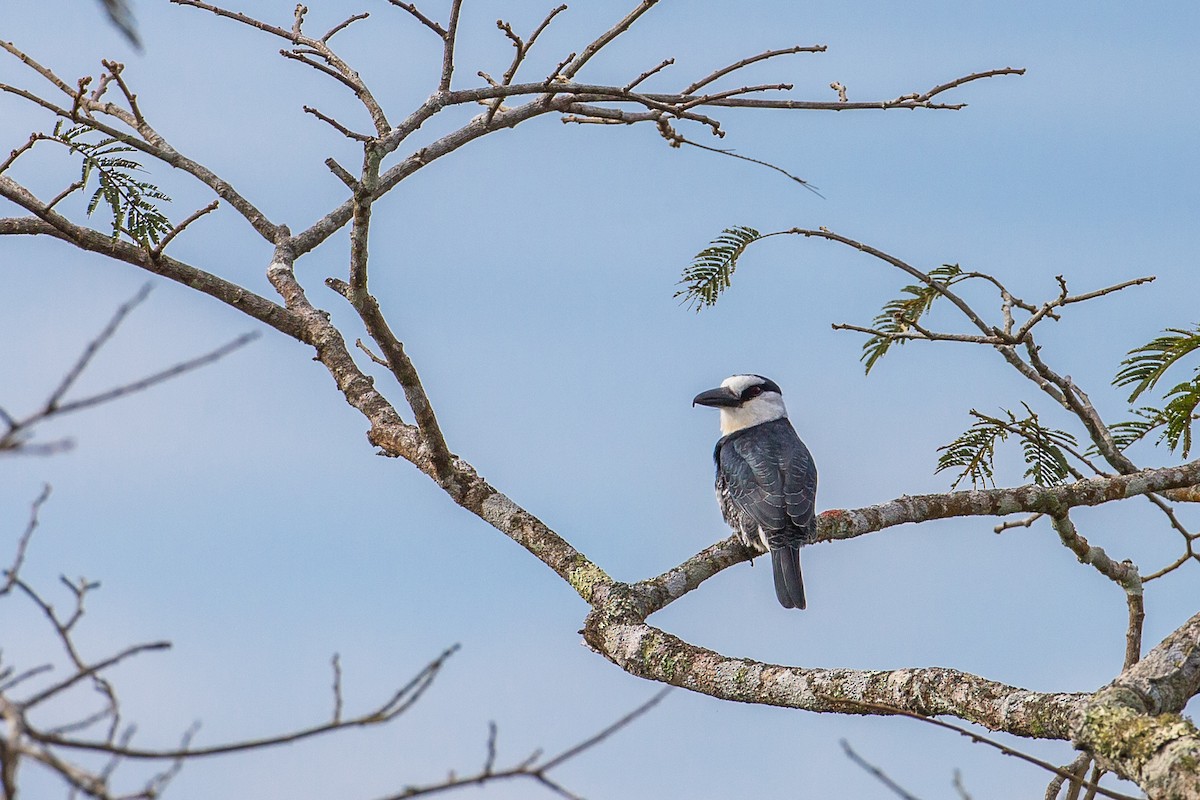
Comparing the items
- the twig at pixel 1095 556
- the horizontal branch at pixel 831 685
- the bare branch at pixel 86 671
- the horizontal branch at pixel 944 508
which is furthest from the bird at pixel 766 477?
the bare branch at pixel 86 671

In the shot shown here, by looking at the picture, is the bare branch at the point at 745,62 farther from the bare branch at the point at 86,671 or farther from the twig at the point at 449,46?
the bare branch at the point at 86,671

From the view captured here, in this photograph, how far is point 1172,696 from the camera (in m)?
3.31

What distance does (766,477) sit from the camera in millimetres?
6301

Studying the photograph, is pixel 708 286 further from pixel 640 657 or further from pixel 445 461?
pixel 640 657

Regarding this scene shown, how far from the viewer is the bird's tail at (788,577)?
5.91m

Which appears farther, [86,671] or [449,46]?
[449,46]

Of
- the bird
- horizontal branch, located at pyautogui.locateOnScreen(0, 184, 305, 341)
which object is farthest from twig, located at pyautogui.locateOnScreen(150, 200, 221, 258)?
the bird

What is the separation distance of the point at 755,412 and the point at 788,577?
1851mm

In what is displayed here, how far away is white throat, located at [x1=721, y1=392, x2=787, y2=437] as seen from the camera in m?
7.58

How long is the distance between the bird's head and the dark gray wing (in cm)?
39

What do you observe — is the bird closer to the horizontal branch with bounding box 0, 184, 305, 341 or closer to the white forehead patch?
the white forehead patch

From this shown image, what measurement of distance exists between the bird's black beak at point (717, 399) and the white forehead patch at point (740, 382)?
0.30 feet

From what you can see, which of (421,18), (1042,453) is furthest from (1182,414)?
(421,18)

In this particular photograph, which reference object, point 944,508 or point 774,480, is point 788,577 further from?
point 944,508
